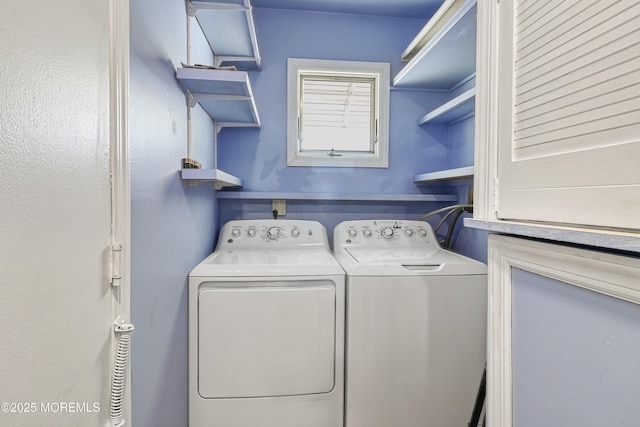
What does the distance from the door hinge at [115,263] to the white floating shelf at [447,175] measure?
4.37ft

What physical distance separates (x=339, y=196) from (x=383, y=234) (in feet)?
1.31

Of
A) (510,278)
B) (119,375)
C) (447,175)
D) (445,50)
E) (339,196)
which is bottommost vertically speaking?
(119,375)

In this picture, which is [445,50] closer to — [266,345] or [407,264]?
[407,264]

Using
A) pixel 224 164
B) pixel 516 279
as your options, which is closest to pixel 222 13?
pixel 224 164

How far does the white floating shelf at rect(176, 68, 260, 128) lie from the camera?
1228 mm

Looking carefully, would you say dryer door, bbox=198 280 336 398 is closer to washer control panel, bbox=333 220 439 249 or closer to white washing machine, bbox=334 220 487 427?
white washing machine, bbox=334 220 487 427

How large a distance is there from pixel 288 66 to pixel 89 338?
2.01 m

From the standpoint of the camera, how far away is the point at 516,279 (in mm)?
812

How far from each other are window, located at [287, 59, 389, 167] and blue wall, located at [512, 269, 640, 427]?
1637 mm

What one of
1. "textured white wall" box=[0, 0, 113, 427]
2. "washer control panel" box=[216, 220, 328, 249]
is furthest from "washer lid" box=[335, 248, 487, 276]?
"textured white wall" box=[0, 0, 113, 427]

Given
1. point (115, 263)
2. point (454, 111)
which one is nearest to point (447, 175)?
point (454, 111)

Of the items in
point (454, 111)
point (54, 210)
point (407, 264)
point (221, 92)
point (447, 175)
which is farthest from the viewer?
point (454, 111)

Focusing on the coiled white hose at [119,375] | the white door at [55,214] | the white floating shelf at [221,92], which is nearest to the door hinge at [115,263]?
the white door at [55,214]

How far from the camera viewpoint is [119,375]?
0.75 m
